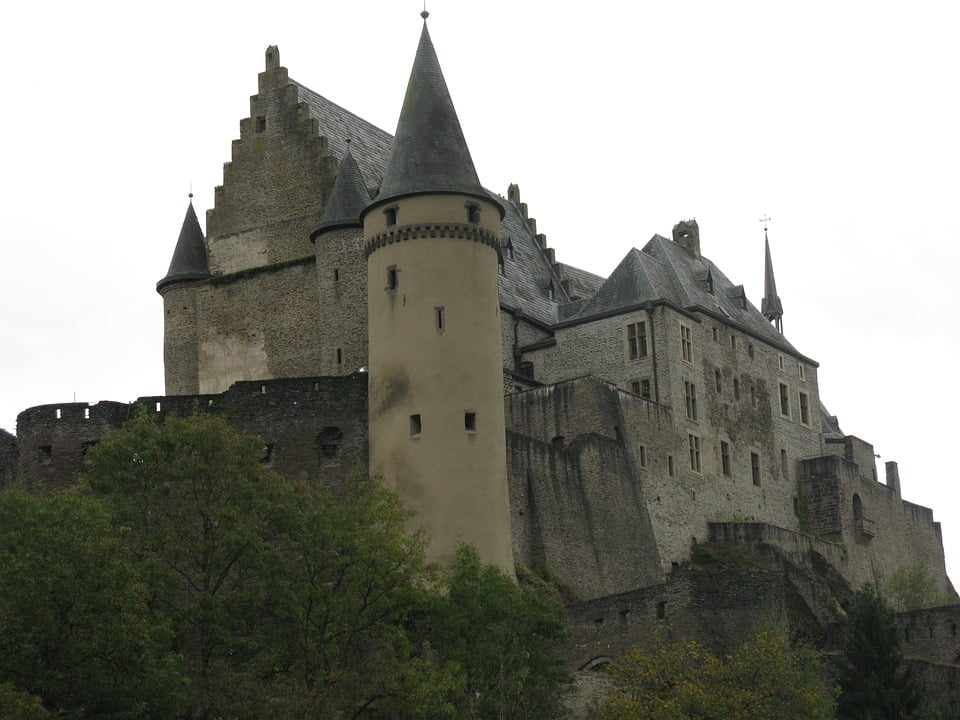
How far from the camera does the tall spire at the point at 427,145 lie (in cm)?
6125

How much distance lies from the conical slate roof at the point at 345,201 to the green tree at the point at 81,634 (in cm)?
2486

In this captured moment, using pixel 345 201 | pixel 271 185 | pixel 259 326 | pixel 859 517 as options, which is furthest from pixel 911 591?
pixel 271 185

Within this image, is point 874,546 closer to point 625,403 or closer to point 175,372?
point 625,403

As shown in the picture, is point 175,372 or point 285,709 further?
point 175,372

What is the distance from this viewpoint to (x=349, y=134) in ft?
249

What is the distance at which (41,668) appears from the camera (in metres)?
43.7

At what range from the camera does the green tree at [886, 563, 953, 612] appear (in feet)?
272

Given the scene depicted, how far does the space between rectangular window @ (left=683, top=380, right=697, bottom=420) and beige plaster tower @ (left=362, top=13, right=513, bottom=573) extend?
57.7 ft

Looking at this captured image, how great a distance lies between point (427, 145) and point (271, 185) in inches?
506

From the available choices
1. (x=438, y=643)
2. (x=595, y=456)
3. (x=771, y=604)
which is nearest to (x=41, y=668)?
(x=438, y=643)

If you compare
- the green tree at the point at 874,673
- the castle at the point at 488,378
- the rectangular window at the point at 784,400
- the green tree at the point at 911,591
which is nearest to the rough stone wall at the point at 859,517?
the castle at the point at 488,378

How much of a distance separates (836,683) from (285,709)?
17.9 meters

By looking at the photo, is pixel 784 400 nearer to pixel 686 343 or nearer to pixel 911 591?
pixel 686 343

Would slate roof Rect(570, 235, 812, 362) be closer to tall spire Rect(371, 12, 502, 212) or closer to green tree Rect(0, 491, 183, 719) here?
tall spire Rect(371, 12, 502, 212)
